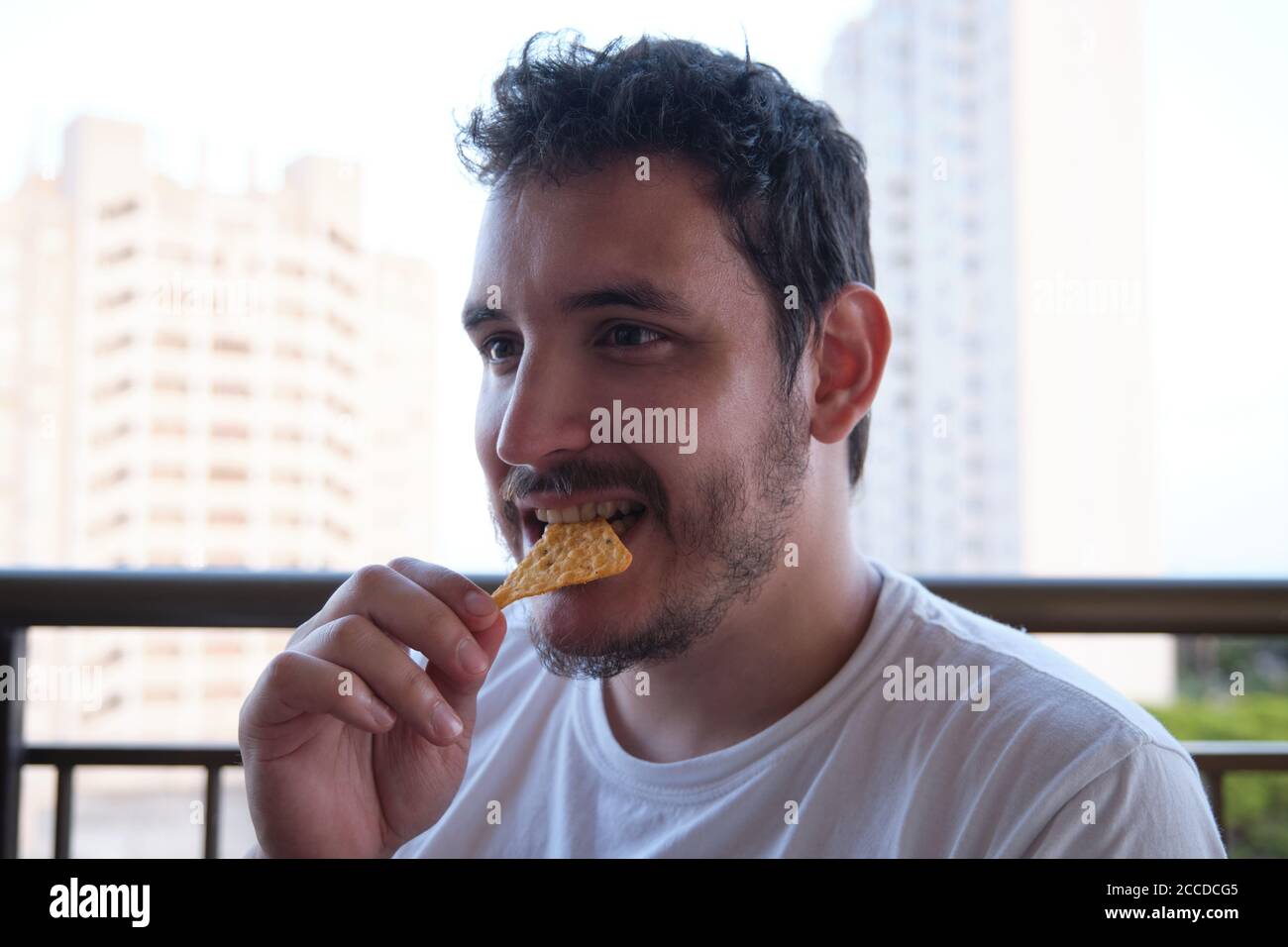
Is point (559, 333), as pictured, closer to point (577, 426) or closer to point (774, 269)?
point (577, 426)

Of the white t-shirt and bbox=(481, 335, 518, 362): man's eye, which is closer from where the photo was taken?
the white t-shirt

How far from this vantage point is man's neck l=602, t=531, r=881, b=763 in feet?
3.88

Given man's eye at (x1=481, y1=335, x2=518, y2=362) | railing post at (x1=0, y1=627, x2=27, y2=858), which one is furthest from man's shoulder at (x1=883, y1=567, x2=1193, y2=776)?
railing post at (x1=0, y1=627, x2=27, y2=858)

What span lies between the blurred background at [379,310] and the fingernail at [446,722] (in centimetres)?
832

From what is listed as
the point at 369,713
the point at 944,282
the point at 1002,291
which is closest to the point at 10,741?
the point at 369,713

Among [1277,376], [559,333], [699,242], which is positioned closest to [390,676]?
[559,333]

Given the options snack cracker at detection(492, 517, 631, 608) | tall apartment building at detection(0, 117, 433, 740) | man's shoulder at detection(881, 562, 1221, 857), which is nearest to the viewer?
man's shoulder at detection(881, 562, 1221, 857)

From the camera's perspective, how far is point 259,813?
109 centimetres

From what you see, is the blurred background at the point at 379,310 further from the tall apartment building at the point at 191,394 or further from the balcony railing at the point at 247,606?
the balcony railing at the point at 247,606

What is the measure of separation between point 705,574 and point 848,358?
1.27 ft

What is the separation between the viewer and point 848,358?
50.9 inches

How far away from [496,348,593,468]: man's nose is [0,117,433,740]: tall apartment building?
39.6 ft

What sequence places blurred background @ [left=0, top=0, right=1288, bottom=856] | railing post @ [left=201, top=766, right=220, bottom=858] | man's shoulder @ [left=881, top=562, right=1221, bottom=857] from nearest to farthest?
man's shoulder @ [left=881, top=562, right=1221, bottom=857] → railing post @ [left=201, top=766, right=220, bottom=858] → blurred background @ [left=0, top=0, right=1288, bottom=856]

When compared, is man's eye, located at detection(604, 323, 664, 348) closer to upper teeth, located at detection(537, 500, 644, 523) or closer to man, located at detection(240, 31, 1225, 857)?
man, located at detection(240, 31, 1225, 857)
